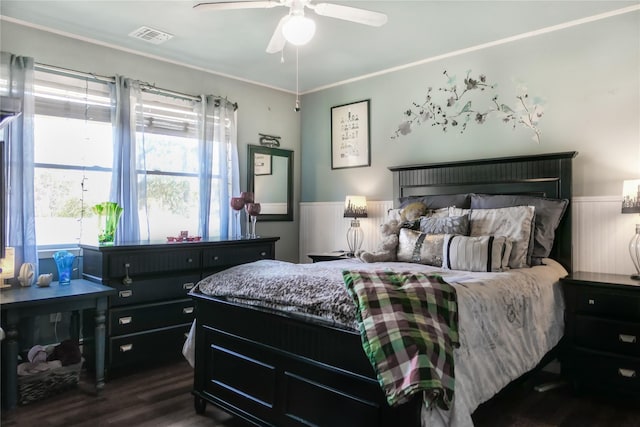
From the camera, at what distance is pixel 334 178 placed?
5.00 metres

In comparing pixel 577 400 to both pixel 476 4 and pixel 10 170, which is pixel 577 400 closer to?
pixel 476 4

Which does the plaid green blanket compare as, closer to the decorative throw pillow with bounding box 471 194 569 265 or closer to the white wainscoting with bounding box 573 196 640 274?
the decorative throw pillow with bounding box 471 194 569 265

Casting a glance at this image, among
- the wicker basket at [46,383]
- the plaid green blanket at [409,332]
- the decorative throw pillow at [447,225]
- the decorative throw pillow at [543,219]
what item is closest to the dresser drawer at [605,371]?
the decorative throw pillow at [543,219]

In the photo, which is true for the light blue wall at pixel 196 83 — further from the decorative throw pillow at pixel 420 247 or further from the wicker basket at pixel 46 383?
the wicker basket at pixel 46 383

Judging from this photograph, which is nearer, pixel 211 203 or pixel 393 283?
pixel 393 283

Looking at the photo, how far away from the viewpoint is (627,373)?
8.79 feet

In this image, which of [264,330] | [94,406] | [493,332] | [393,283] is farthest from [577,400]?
[94,406]

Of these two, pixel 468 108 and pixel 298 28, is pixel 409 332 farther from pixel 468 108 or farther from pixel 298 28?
pixel 468 108

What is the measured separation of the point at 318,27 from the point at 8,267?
9.28 ft

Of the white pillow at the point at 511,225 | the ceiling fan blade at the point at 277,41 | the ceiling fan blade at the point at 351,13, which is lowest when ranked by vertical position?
the white pillow at the point at 511,225

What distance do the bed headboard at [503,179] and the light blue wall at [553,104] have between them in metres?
0.16

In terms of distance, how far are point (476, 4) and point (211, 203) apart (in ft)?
9.47

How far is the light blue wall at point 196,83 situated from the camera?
3.39 m

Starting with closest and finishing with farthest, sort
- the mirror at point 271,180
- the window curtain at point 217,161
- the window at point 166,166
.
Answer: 1. the window at point 166,166
2. the window curtain at point 217,161
3. the mirror at point 271,180
